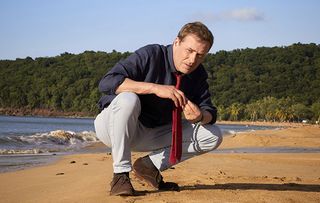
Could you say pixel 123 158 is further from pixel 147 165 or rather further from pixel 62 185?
pixel 62 185

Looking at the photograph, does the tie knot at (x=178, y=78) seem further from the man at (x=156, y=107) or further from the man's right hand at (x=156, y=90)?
the man's right hand at (x=156, y=90)

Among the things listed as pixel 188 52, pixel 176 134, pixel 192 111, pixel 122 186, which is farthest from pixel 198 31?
pixel 122 186

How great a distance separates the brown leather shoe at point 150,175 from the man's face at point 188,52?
84 centimetres

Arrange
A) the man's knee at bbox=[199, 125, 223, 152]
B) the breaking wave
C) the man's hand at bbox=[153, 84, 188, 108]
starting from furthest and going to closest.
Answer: the breaking wave
the man's knee at bbox=[199, 125, 223, 152]
the man's hand at bbox=[153, 84, 188, 108]

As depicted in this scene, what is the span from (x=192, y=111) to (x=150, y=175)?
26.9 inches

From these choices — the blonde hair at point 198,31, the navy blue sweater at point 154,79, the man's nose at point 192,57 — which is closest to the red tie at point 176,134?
the navy blue sweater at point 154,79

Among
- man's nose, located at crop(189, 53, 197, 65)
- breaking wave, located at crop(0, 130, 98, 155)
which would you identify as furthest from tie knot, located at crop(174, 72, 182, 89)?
breaking wave, located at crop(0, 130, 98, 155)

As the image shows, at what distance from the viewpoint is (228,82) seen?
336 ft

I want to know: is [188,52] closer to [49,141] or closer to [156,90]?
[156,90]

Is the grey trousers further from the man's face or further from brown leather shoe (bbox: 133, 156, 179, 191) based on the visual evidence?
the man's face

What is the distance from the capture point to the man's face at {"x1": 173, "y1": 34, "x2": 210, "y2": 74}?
3.11 metres

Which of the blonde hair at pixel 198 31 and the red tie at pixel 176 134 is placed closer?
the blonde hair at pixel 198 31

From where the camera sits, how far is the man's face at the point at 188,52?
311 centimetres

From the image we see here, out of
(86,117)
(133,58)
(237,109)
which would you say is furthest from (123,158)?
(237,109)
